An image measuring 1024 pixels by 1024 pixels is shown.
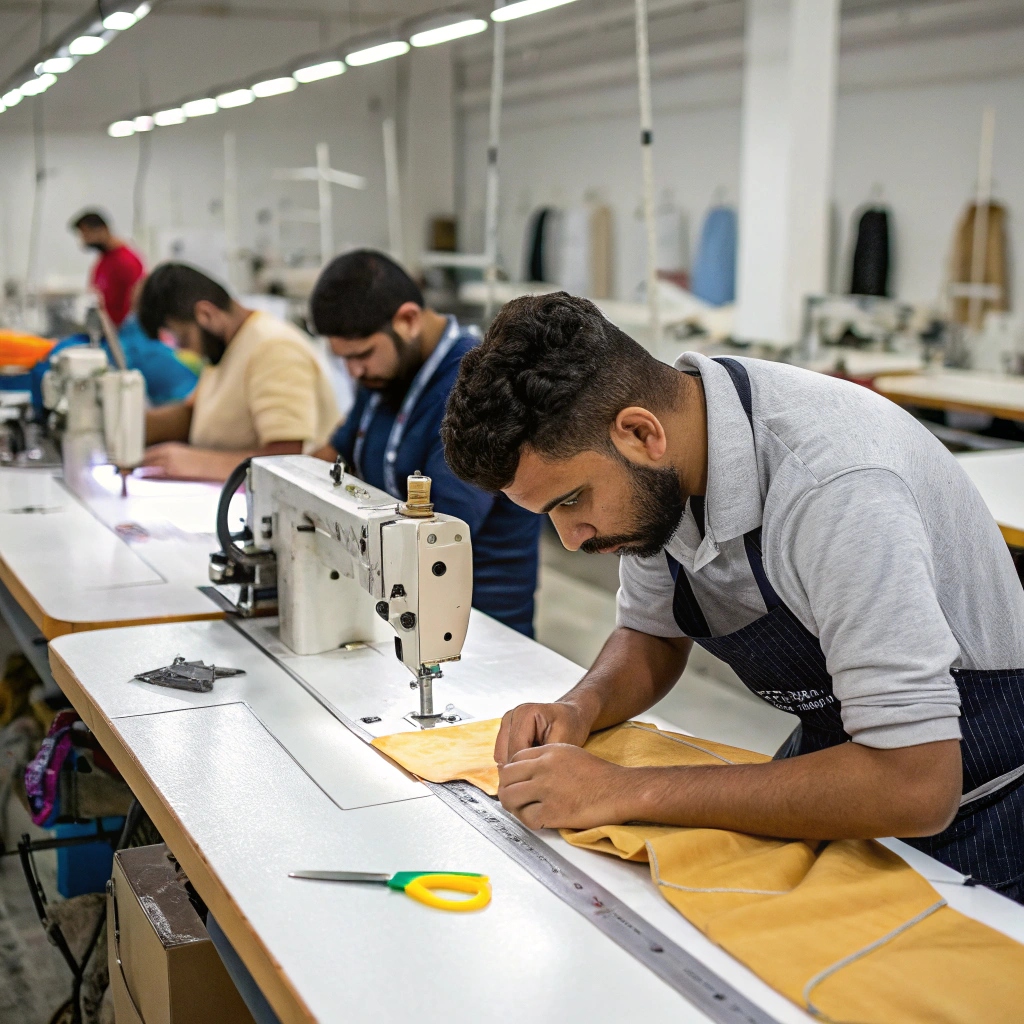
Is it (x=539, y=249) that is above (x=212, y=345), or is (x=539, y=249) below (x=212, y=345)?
above

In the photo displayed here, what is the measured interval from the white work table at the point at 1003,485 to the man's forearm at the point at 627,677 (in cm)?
118

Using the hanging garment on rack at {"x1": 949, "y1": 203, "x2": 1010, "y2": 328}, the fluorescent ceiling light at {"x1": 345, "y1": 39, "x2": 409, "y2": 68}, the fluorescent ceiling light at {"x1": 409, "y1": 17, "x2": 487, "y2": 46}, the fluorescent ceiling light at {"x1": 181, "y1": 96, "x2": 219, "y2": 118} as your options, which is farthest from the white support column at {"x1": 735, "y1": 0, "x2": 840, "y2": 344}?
the fluorescent ceiling light at {"x1": 181, "y1": 96, "x2": 219, "y2": 118}

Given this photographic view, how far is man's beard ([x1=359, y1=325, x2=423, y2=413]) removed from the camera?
266 centimetres

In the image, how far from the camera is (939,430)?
525 cm

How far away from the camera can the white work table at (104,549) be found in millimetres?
2234

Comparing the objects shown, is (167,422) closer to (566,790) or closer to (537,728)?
(537,728)

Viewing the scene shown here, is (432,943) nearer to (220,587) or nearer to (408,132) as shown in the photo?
(220,587)

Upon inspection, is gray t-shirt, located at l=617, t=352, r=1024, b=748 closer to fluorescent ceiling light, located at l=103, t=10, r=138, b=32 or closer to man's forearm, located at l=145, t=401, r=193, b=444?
man's forearm, located at l=145, t=401, r=193, b=444

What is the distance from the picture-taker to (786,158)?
22.2ft

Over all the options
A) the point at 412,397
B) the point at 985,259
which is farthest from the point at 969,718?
the point at 985,259

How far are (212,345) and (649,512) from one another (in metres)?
2.66

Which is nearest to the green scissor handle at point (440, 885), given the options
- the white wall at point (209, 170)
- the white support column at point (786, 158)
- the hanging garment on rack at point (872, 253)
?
the white support column at point (786, 158)

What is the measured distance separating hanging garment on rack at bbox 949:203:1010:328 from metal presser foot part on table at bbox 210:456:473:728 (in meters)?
5.77

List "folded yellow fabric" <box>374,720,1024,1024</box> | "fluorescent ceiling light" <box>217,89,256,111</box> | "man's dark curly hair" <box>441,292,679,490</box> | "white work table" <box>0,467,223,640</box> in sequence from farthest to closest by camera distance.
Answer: "fluorescent ceiling light" <box>217,89,256,111</box>, "white work table" <box>0,467,223,640</box>, "man's dark curly hair" <box>441,292,679,490</box>, "folded yellow fabric" <box>374,720,1024,1024</box>
